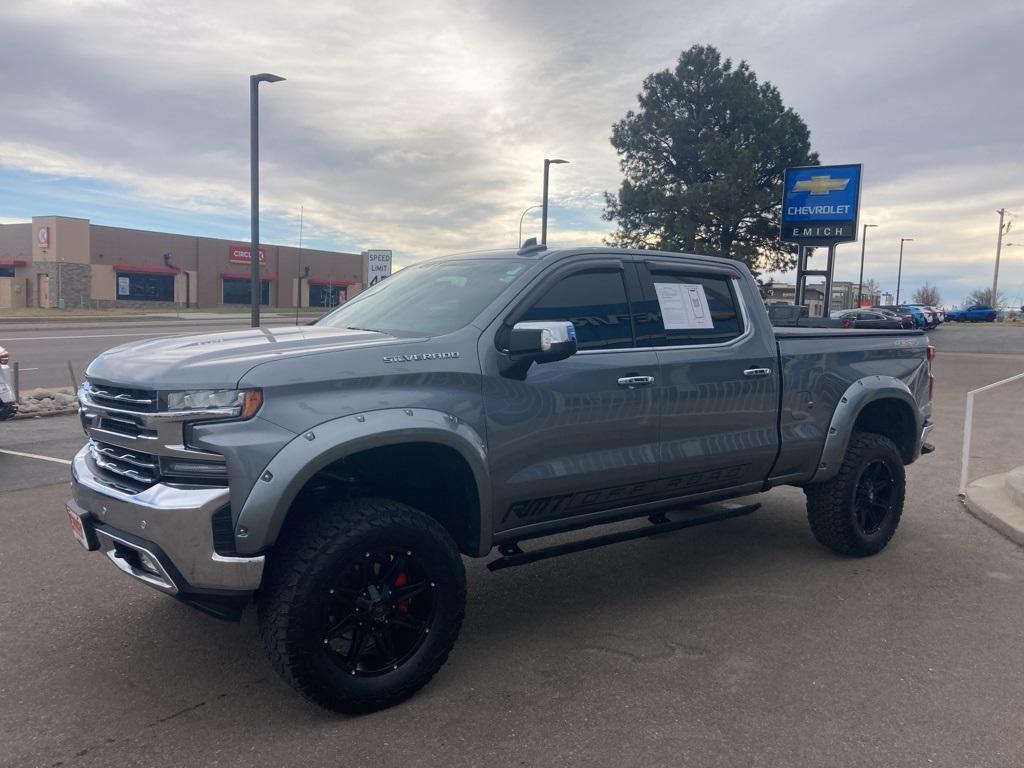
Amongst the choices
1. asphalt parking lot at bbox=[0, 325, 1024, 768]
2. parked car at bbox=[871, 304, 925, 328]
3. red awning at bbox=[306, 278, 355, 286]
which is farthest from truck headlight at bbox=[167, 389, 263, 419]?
red awning at bbox=[306, 278, 355, 286]

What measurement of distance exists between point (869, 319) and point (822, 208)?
1619cm

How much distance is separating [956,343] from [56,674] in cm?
3897

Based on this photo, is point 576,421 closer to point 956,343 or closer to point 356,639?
point 356,639

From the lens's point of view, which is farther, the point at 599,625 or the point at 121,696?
the point at 599,625

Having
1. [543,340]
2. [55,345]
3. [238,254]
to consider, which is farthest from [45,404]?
[238,254]

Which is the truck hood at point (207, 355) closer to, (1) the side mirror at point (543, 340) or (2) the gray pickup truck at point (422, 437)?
(2) the gray pickup truck at point (422, 437)

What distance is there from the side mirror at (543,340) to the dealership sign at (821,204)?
85.5ft

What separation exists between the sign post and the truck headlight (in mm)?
26131

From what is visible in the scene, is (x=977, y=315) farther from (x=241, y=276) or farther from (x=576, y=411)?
(x=576, y=411)

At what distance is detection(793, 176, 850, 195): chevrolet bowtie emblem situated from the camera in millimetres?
27172

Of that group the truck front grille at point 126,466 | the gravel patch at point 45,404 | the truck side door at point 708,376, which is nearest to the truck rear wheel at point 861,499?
the truck side door at point 708,376

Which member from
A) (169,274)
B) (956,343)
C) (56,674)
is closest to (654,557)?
(56,674)

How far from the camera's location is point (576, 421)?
13.3 feet

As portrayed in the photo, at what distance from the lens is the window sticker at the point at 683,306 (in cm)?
468
